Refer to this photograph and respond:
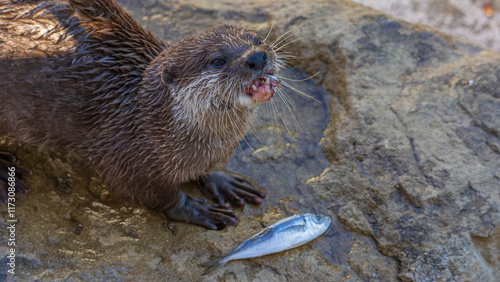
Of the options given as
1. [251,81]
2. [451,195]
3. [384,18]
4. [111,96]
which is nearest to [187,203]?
[111,96]

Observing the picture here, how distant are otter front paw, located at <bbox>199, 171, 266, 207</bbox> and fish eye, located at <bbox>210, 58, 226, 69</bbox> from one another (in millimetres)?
834

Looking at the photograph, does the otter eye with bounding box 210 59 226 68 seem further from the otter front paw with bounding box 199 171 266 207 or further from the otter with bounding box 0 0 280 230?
the otter front paw with bounding box 199 171 266 207

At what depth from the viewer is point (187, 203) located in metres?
2.65

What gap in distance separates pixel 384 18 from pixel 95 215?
2.34 meters

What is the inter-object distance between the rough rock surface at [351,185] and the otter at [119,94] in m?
0.26

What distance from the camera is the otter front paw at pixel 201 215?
2.58 metres

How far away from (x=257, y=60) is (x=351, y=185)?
1031 millimetres

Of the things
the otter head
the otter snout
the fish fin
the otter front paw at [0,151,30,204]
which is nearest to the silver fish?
the fish fin

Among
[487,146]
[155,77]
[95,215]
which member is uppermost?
[155,77]

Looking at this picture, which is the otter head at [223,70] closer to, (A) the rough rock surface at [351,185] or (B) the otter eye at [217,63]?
(B) the otter eye at [217,63]

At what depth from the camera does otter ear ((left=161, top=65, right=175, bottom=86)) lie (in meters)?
2.23

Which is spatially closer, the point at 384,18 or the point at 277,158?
the point at 277,158

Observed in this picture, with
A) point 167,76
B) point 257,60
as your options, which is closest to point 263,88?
point 257,60

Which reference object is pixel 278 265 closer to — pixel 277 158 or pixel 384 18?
pixel 277 158
